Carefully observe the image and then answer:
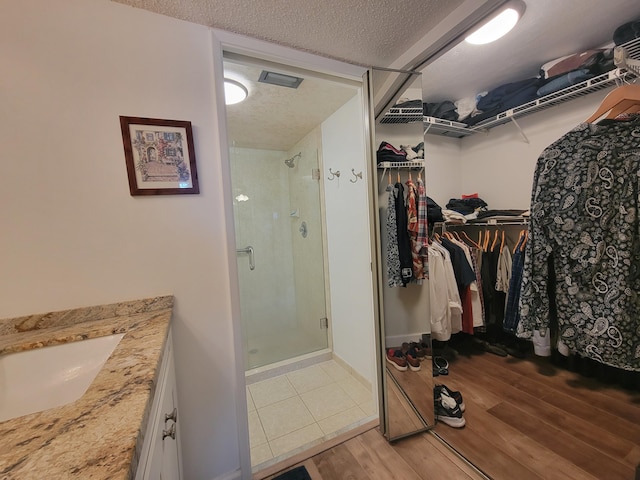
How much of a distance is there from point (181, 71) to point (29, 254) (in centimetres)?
96

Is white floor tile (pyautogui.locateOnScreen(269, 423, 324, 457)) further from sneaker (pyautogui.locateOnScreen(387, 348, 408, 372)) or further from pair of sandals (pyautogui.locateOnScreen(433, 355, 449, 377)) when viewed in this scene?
pair of sandals (pyautogui.locateOnScreen(433, 355, 449, 377))

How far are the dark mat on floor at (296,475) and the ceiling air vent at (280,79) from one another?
223 centimetres

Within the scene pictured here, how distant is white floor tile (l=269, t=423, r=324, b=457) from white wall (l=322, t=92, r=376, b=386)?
543mm

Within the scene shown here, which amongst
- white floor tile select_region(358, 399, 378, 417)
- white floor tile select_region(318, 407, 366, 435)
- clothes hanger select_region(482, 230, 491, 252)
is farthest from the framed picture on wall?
clothes hanger select_region(482, 230, 491, 252)

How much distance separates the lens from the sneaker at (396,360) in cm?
151

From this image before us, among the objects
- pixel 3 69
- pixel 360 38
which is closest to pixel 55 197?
pixel 3 69

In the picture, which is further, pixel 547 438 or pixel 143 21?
pixel 547 438

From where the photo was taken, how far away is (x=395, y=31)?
126 cm

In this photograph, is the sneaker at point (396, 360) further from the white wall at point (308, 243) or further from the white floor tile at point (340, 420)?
the white wall at point (308, 243)

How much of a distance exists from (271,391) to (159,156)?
1921 mm

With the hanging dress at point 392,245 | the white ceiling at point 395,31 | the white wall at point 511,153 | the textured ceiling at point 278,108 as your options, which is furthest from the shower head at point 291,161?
the white wall at point 511,153

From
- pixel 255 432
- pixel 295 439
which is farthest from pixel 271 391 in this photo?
pixel 295 439

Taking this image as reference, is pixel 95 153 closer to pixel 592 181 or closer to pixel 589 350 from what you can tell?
pixel 592 181

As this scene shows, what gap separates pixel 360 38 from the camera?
1292 millimetres
